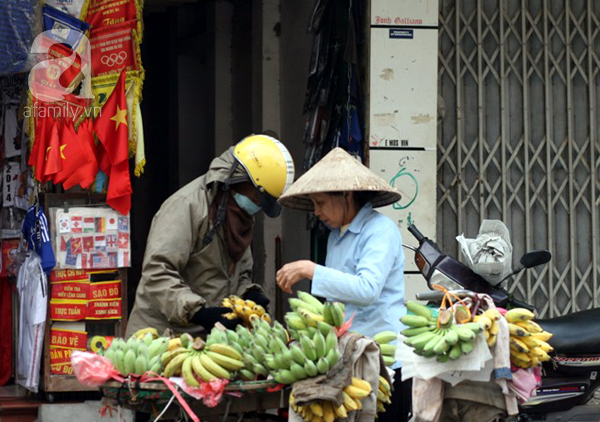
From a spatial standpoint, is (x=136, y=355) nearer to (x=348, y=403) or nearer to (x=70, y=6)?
(x=348, y=403)

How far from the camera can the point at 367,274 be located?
4270 millimetres

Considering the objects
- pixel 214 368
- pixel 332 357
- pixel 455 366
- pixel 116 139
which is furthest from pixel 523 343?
pixel 116 139

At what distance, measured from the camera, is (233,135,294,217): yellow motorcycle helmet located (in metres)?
4.83

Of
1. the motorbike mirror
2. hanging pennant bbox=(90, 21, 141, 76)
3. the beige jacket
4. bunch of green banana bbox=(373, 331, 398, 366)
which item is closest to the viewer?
bunch of green banana bbox=(373, 331, 398, 366)

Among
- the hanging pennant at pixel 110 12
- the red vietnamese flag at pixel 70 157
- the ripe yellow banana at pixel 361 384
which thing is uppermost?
the hanging pennant at pixel 110 12

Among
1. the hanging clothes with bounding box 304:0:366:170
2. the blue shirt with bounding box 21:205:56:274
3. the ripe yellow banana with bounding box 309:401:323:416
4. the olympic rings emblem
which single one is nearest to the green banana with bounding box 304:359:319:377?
the ripe yellow banana with bounding box 309:401:323:416

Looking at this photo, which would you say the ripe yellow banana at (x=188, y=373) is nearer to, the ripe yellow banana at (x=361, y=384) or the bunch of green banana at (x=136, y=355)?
the bunch of green banana at (x=136, y=355)

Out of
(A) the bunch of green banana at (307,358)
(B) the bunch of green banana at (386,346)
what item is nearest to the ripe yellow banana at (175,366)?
(A) the bunch of green banana at (307,358)

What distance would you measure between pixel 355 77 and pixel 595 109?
1.75m

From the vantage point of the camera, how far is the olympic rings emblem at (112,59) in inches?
249

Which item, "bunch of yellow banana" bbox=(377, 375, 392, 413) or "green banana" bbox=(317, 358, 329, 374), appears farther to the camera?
"bunch of yellow banana" bbox=(377, 375, 392, 413)

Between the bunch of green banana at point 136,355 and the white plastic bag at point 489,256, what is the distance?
1.98m

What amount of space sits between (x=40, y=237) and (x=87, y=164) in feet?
1.75

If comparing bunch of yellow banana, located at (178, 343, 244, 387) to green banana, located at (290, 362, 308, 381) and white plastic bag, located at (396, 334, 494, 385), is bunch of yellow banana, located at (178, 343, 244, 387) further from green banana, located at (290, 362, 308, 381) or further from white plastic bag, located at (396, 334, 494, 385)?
white plastic bag, located at (396, 334, 494, 385)
